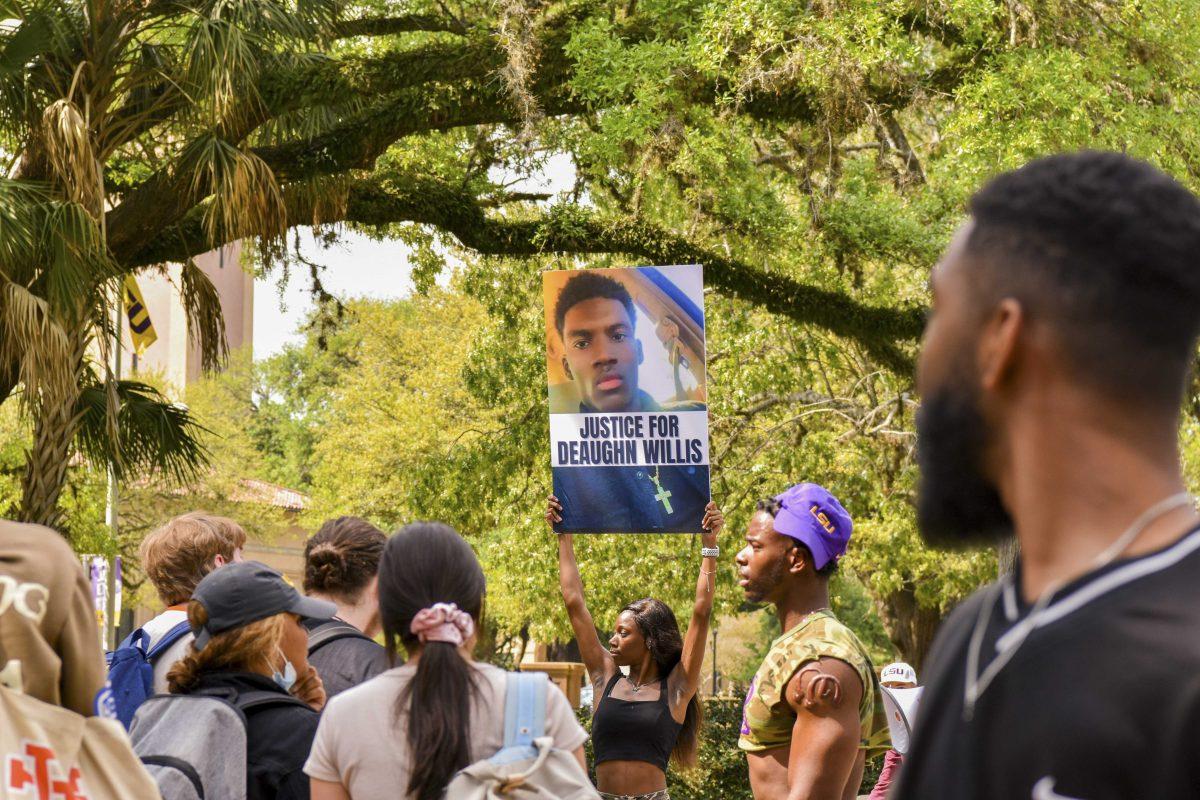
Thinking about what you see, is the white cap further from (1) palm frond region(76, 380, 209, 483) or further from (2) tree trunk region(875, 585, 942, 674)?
(2) tree trunk region(875, 585, 942, 674)

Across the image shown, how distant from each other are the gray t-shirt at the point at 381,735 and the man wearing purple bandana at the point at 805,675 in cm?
114

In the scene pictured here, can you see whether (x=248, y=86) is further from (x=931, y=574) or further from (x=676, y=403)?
(x=931, y=574)

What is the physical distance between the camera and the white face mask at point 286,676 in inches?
151

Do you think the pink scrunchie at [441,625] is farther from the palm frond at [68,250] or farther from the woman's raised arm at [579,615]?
the palm frond at [68,250]

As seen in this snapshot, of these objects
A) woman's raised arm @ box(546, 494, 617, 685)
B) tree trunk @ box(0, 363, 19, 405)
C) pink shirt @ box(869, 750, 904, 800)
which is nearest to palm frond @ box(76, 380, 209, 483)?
tree trunk @ box(0, 363, 19, 405)

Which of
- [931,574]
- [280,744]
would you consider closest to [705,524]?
[280,744]

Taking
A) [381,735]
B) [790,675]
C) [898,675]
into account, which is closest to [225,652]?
[381,735]

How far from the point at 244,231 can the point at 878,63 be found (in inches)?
196

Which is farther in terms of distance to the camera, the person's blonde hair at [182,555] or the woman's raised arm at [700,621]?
the woman's raised arm at [700,621]

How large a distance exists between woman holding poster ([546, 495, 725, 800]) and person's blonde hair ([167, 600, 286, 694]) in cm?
254

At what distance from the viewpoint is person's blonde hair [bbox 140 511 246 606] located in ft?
15.4

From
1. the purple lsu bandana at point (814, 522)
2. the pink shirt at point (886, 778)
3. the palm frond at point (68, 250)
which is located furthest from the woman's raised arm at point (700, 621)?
the palm frond at point (68, 250)

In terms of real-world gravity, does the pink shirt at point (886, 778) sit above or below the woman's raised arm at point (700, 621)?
below

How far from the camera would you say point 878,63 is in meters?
10.9
